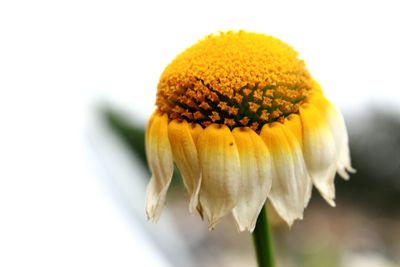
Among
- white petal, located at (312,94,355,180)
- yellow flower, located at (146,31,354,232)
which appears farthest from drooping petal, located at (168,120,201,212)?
white petal, located at (312,94,355,180)

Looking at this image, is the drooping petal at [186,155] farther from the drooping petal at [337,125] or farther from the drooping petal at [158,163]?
the drooping petal at [337,125]

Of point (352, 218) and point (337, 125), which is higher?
point (337, 125)

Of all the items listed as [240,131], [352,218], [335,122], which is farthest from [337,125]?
[352,218]

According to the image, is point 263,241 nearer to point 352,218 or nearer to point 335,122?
point 335,122

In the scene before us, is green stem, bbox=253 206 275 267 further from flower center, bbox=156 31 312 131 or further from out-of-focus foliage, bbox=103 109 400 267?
out-of-focus foliage, bbox=103 109 400 267

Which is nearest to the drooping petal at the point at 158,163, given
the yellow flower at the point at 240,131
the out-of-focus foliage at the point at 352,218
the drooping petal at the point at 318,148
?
the yellow flower at the point at 240,131

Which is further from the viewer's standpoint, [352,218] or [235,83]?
[352,218]

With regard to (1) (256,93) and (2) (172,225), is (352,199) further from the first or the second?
(1) (256,93)

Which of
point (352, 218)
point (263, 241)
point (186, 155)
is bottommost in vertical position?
point (352, 218)
